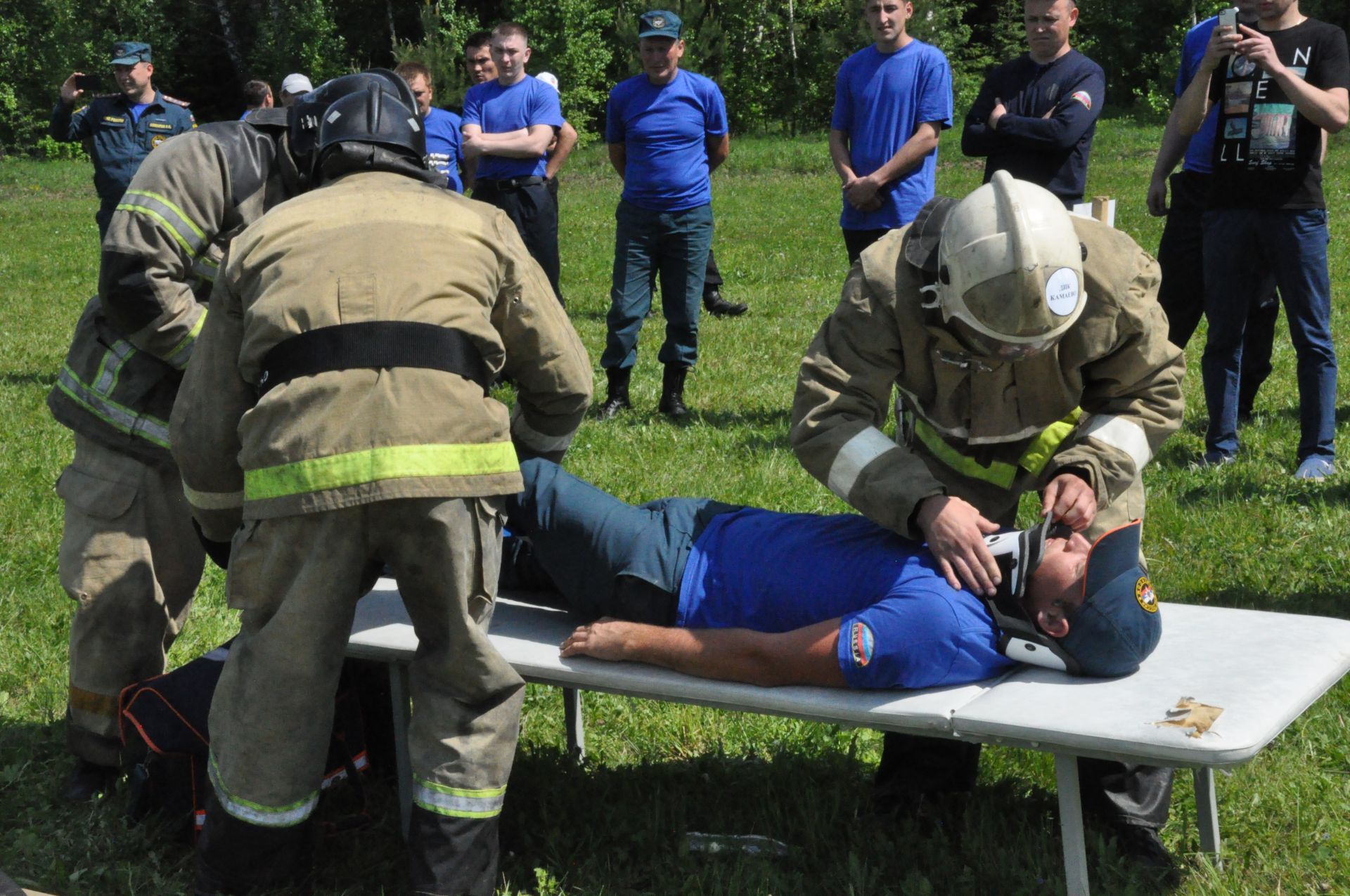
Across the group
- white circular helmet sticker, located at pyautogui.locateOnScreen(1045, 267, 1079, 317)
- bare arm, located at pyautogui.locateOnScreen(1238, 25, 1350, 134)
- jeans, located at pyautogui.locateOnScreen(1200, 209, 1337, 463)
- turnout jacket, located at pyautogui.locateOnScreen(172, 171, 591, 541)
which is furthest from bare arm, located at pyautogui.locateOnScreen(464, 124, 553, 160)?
white circular helmet sticker, located at pyautogui.locateOnScreen(1045, 267, 1079, 317)

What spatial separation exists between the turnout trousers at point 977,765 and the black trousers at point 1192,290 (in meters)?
3.45

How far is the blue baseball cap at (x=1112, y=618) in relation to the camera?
3.04 metres

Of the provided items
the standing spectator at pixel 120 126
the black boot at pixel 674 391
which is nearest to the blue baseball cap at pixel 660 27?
the black boot at pixel 674 391

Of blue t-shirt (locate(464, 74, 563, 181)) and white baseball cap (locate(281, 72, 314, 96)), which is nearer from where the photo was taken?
blue t-shirt (locate(464, 74, 563, 181))

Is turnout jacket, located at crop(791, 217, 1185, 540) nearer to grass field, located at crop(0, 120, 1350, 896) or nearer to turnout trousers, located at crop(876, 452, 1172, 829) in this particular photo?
turnout trousers, located at crop(876, 452, 1172, 829)

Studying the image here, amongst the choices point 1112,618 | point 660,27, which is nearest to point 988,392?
point 1112,618

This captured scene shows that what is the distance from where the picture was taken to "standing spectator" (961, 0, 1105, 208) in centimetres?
659

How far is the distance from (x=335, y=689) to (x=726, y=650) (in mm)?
919

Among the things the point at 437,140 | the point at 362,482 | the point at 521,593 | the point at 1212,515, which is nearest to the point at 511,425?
the point at 521,593

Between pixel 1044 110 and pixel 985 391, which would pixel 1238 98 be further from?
pixel 985 391

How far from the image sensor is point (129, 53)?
10.1 m

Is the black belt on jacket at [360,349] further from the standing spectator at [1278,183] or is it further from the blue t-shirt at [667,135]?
the blue t-shirt at [667,135]

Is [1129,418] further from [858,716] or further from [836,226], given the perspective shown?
[836,226]

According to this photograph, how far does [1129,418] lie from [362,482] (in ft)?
6.43
